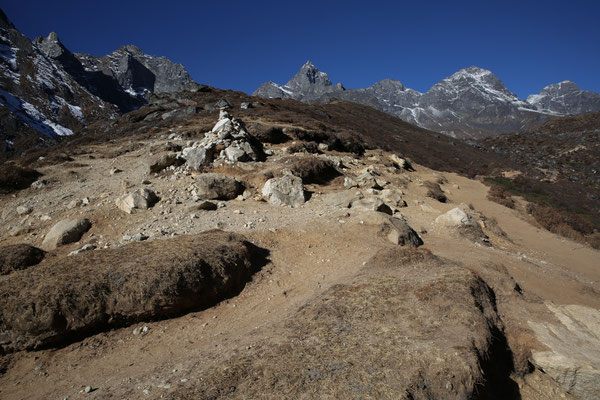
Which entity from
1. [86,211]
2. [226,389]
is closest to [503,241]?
[226,389]

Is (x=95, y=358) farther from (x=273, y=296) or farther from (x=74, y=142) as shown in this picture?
(x=74, y=142)

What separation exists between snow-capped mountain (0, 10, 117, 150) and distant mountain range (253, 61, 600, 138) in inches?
3844

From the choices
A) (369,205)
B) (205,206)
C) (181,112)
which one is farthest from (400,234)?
(181,112)

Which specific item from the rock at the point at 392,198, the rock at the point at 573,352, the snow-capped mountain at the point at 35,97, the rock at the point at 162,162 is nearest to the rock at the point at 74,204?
the rock at the point at 162,162

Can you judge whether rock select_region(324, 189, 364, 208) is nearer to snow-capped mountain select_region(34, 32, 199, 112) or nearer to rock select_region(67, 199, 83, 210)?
rock select_region(67, 199, 83, 210)

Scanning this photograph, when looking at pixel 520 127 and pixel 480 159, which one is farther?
pixel 520 127

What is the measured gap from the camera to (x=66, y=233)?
8742 mm

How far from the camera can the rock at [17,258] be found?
6492 mm

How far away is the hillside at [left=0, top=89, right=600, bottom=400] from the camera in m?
3.83

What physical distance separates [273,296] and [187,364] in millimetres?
2744

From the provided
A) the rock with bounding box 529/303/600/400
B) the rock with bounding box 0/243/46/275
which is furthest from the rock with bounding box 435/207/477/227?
the rock with bounding box 0/243/46/275

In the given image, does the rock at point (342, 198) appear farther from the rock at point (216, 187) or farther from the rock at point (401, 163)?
the rock at point (401, 163)

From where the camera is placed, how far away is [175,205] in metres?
11.0

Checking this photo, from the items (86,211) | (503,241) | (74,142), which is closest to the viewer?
(86,211)
